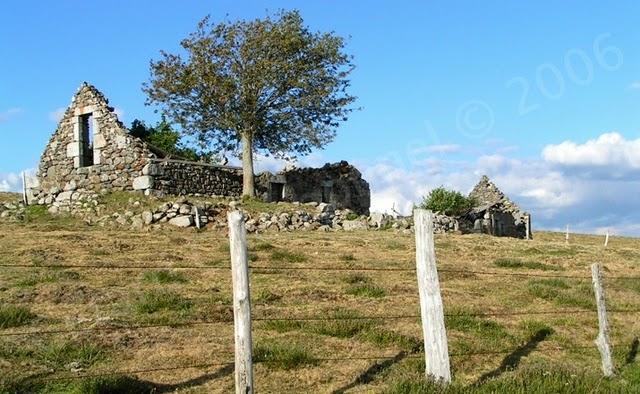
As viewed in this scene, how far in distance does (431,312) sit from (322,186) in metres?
32.6

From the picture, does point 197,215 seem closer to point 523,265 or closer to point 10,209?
point 10,209

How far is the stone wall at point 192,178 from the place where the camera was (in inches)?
1235

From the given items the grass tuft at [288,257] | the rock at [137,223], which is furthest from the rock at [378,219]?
the grass tuft at [288,257]

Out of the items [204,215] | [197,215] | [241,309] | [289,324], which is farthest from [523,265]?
[241,309]

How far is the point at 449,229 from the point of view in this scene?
3578cm

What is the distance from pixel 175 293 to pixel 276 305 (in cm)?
196

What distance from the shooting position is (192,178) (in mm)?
33188

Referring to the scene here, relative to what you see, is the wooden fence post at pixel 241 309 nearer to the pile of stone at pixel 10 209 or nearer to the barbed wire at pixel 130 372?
the barbed wire at pixel 130 372

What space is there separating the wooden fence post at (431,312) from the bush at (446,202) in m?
32.1

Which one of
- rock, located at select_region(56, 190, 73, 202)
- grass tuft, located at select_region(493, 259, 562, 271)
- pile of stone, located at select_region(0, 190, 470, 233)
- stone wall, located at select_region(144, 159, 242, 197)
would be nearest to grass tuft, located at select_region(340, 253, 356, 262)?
grass tuft, located at select_region(493, 259, 562, 271)

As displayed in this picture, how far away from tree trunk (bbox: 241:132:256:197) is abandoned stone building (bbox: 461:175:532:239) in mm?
12499

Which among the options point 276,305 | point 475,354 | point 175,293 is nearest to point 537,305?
point 475,354

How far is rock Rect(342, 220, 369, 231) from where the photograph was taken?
103ft

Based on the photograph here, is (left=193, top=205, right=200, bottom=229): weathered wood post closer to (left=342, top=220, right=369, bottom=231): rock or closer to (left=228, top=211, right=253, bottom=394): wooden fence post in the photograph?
(left=342, top=220, right=369, bottom=231): rock
